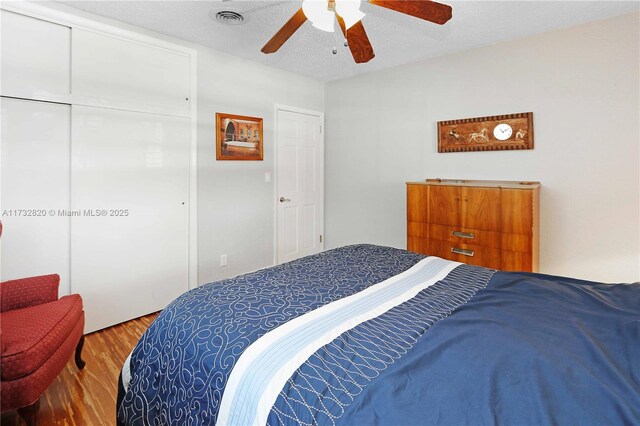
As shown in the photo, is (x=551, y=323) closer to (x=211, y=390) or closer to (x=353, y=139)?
(x=211, y=390)

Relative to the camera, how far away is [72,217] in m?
2.71

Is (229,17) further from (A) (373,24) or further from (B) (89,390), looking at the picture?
(B) (89,390)

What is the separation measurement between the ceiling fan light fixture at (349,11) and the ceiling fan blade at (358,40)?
0.11 feet

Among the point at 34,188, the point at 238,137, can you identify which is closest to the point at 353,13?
the point at 238,137

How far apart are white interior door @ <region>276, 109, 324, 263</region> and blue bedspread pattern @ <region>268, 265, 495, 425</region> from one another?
3.02 m

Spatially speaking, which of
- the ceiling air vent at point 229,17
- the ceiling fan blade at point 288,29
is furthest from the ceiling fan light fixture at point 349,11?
the ceiling air vent at point 229,17

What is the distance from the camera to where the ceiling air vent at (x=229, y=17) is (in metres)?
2.71

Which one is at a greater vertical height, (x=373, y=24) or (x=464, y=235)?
(x=373, y=24)

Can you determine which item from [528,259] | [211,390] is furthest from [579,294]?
[211,390]

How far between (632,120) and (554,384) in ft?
9.33

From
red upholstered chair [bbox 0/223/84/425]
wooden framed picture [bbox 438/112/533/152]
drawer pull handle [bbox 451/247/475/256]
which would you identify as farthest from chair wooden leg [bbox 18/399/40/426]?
wooden framed picture [bbox 438/112/533/152]

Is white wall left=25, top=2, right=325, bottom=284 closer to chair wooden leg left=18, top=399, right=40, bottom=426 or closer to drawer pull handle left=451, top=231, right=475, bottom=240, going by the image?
chair wooden leg left=18, top=399, right=40, bottom=426

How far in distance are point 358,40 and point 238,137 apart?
2.02m

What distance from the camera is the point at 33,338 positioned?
5.60 feet
